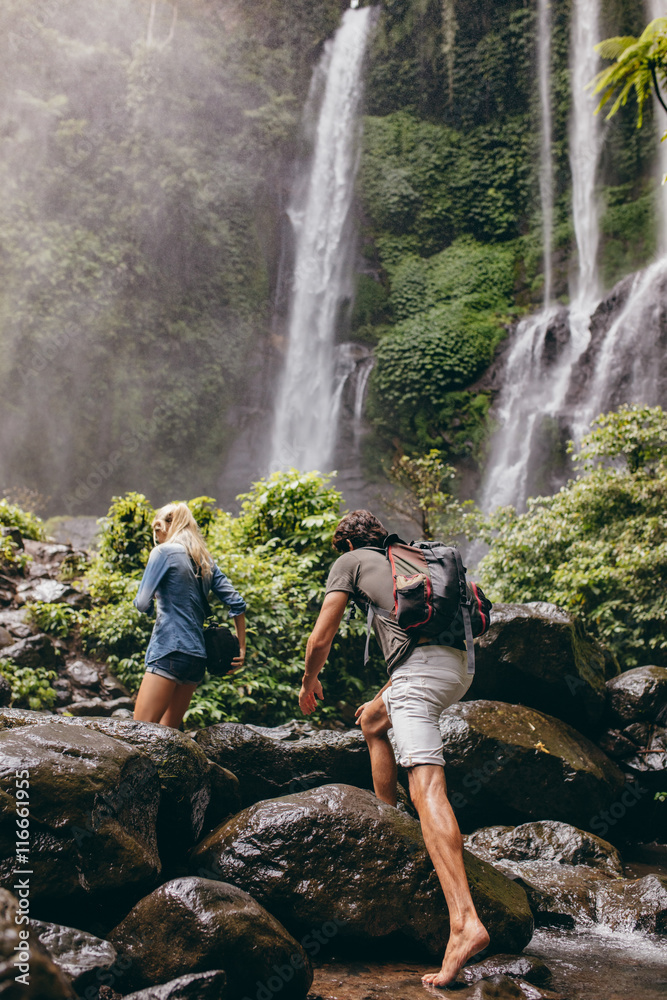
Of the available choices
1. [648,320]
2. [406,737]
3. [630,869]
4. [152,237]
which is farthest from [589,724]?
[152,237]

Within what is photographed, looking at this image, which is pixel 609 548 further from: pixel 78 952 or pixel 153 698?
pixel 78 952

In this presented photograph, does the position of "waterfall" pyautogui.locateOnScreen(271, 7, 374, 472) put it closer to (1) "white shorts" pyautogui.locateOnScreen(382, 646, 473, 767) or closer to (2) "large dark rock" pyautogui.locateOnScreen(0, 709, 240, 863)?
(2) "large dark rock" pyautogui.locateOnScreen(0, 709, 240, 863)

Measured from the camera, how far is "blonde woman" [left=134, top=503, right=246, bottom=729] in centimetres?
421

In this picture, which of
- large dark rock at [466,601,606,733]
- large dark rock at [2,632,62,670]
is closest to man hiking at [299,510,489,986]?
large dark rock at [466,601,606,733]

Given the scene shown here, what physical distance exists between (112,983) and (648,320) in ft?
51.5

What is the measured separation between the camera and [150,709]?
13.6 ft

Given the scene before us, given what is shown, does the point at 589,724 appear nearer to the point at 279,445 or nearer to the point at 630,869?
the point at 630,869

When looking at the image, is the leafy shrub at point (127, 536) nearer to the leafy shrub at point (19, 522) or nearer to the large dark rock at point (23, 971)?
the leafy shrub at point (19, 522)

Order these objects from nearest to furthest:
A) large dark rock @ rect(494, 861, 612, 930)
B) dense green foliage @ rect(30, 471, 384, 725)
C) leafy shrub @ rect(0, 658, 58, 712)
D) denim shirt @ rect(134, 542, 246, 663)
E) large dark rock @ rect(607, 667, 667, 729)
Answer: large dark rock @ rect(494, 861, 612, 930), denim shirt @ rect(134, 542, 246, 663), leafy shrub @ rect(0, 658, 58, 712), dense green foliage @ rect(30, 471, 384, 725), large dark rock @ rect(607, 667, 667, 729)

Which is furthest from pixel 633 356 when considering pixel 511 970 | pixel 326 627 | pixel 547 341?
pixel 511 970

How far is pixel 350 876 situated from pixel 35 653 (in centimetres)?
474

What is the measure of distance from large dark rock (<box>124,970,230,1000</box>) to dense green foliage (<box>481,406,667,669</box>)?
616 centimetres

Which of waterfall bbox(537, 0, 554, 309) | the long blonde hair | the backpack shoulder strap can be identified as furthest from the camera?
waterfall bbox(537, 0, 554, 309)

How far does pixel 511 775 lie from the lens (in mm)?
5496
